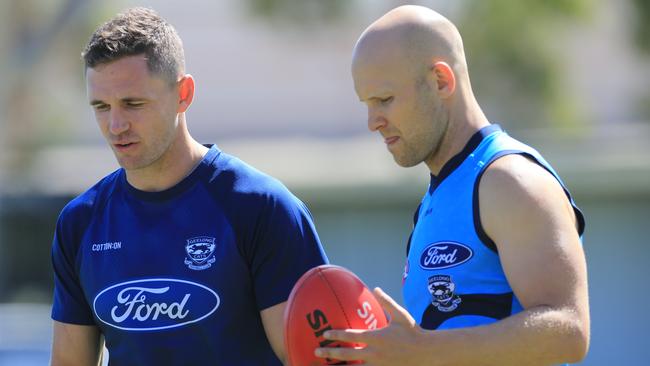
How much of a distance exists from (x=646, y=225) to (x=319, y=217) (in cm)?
440

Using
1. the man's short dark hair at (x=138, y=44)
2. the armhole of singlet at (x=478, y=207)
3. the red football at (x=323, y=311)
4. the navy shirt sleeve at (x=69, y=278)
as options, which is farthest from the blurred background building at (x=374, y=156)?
the armhole of singlet at (x=478, y=207)

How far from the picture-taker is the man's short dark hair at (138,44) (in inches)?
158

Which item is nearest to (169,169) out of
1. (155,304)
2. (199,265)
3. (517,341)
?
(199,265)

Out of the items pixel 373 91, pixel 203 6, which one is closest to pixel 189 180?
pixel 373 91

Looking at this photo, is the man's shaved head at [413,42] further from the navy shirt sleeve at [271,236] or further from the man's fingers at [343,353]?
the man's fingers at [343,353]

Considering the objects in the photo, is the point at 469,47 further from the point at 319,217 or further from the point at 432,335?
the point at 432,335

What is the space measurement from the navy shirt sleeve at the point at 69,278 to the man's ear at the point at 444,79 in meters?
1.49

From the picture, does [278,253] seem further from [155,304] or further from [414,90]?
[414,90]

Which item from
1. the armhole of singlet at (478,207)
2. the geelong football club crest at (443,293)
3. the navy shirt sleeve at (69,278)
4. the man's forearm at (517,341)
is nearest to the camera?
the man's forearm at (517,341)

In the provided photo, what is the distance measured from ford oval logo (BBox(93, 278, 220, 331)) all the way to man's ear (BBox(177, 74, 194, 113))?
635 millimetres

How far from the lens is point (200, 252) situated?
4027 mm

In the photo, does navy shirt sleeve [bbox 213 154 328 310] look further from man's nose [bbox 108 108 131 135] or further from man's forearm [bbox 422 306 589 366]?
man's forearm [bbox 422 306 589 366]

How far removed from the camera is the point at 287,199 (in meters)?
4.07

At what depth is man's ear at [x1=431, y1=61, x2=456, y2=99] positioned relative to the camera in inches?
146
